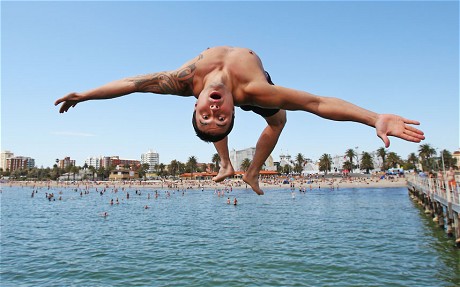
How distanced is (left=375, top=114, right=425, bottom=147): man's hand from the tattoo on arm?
7.34 ft

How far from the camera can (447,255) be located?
80.8 ft

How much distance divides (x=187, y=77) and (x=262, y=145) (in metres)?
1.86

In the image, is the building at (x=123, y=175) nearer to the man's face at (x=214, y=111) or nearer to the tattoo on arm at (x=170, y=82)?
the tattoo on arm at (x=170, y=82)

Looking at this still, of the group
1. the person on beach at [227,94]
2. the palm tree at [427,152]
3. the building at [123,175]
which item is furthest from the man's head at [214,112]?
the building at [123,175]

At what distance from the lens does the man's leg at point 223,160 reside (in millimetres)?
5547

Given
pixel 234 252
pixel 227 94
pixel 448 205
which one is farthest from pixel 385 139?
pixel 448 205

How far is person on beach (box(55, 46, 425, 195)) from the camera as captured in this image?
3695 mm

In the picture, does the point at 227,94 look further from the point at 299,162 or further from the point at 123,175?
the point at 123,175

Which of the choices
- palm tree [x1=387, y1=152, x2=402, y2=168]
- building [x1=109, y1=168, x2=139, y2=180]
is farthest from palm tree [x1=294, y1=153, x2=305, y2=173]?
building [x1=109, y1=168, x2=139, y2=180]

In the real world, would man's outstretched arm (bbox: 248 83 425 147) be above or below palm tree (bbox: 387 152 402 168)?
below

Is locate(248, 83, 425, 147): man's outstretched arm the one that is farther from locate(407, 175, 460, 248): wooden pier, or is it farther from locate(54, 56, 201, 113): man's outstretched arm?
locate(407, 175, 460, 248): wooden pier

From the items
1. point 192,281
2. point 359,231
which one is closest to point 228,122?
point 192,281

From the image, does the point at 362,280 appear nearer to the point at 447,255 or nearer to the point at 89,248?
the point at 447,255

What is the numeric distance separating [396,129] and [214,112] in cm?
189
